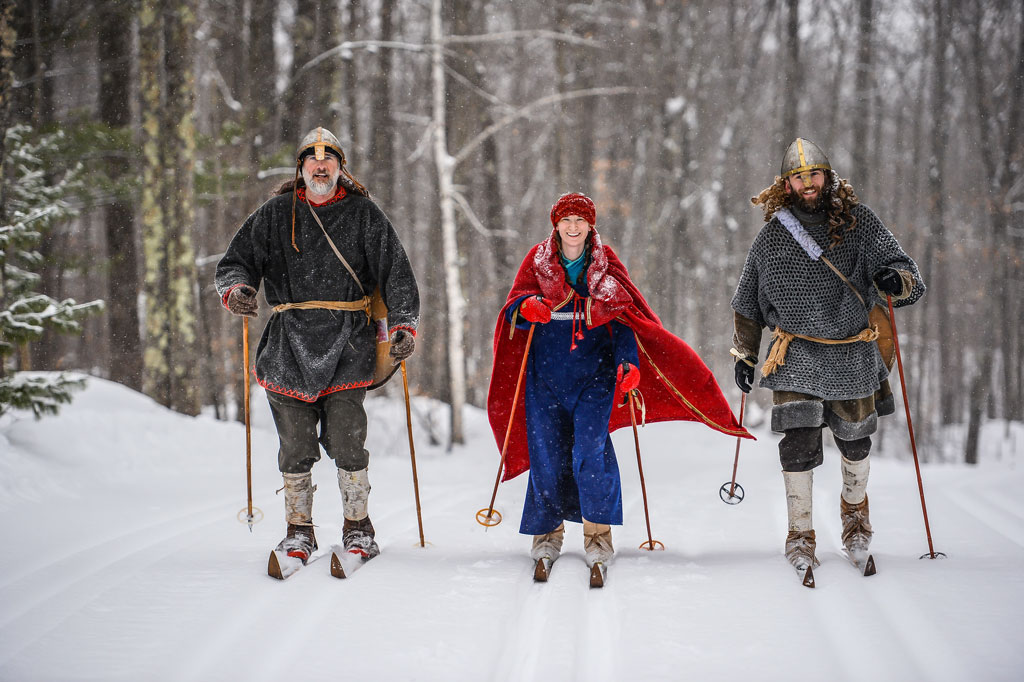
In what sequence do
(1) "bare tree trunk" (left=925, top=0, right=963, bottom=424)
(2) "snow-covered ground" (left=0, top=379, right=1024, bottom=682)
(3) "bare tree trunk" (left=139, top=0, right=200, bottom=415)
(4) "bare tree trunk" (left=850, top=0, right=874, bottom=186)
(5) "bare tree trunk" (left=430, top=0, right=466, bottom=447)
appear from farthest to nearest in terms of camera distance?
(1) "bare tree trunk" (left=925, top=0, right=963, bottom=424), (4) "bare tree trunk" (left=850, top=0, right=874, bottom=186), (5) "bare tree trunk" (left=430, top=0, right=466, bottom=447), (3) "bare tree trunk" (left=139, top=0, right=200, bottom=415), (2) "snow-covered ground" (left=0, top=379, right=1024, bottom=682)

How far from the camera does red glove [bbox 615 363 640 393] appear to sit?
3627 millimetres

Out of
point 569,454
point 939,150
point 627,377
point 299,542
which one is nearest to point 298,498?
point 299,542

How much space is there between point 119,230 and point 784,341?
383 inches

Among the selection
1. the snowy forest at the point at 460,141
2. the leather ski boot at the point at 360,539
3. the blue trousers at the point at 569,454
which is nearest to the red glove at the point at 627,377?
the blue trousers at the point at 569,454

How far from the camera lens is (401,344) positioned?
147 inches

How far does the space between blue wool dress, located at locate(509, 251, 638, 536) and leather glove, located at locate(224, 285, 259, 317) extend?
54.2 inches

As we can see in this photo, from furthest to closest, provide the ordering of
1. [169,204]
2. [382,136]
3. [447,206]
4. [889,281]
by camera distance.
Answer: [382,136] < [447,206] < [169,204] < [889,281]

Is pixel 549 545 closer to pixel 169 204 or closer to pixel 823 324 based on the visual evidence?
pixel 823 324

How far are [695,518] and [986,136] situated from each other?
43.2 ft

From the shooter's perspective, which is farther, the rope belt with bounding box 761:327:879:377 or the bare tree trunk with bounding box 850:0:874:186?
the bare tree trunk with bounding box 850:0:874:186

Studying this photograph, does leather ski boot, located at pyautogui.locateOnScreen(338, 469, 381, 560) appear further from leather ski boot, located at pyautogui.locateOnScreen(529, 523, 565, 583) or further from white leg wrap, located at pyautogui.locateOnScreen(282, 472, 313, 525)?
leather ski boot, located at pyautogui.locateOnScreen(529, 523, 565, 583)

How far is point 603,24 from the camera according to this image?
13211mm

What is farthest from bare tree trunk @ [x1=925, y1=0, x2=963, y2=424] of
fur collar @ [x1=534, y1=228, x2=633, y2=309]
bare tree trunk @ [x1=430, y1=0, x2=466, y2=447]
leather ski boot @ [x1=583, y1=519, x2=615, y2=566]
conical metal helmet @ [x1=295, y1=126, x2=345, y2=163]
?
leather ski boot @ [x1=583, y1=519, x2=615, y2=566]

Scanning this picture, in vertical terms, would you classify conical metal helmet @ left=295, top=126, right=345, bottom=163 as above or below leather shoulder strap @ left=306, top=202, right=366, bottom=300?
above
